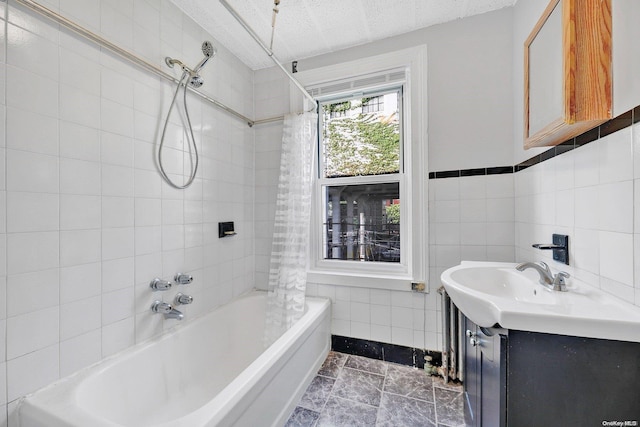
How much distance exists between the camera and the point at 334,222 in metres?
2.21

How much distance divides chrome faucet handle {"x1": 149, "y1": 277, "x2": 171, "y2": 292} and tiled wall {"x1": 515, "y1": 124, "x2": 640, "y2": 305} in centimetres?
190

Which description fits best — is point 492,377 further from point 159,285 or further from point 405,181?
point 159,285

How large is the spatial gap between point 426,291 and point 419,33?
70.4 inches

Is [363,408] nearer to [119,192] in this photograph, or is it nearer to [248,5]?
[119,192]

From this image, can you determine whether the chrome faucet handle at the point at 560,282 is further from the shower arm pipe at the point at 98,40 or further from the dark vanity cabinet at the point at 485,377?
the shower arm pipe at the point at 98,40

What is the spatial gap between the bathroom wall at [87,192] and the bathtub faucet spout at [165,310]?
0.05 meters

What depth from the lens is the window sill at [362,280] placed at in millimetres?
1868

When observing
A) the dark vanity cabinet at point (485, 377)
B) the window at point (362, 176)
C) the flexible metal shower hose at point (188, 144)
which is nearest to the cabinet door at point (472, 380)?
the dark vanity cabinet at point (485, 377)

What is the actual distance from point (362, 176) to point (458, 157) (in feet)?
2.24

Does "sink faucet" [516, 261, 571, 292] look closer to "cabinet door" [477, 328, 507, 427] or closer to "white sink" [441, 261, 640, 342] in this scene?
"white sink" [441, 261, 640, 342]

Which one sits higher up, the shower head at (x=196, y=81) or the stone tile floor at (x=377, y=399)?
the shower head at (x=196, y=81)

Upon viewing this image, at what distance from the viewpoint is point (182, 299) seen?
150cm

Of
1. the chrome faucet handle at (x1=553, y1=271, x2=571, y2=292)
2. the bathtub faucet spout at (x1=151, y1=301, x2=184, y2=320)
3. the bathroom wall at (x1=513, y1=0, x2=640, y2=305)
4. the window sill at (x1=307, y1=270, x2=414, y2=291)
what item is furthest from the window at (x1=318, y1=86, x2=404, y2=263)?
the bathtub faucet spout at (x1=151, y1=301, x2=184, y2=320)

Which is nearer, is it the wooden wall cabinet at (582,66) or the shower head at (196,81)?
the wooden wall cabinet at (582,66)
